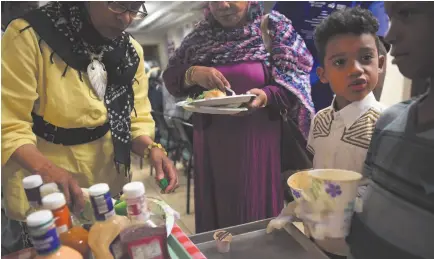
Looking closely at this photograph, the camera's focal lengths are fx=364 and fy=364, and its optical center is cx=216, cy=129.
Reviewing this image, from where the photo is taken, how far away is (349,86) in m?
0.98

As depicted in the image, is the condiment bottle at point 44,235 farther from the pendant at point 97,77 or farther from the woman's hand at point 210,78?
the woman's hand at point 210,78

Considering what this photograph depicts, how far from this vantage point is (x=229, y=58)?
1.42 metres

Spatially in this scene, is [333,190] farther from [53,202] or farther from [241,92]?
[241,92]

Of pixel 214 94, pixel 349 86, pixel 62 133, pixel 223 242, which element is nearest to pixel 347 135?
pixel 349 86

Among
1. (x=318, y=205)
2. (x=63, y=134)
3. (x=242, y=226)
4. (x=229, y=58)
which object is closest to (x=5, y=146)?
(x=63, y=134)

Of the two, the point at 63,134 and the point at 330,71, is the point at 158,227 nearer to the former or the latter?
the point at 63,134

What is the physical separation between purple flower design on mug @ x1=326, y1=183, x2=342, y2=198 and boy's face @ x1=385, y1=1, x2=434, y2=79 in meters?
0.22

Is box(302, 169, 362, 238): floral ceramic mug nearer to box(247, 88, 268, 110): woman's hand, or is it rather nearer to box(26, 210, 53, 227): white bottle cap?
box(26, 210, 53, 227): white bottle cap

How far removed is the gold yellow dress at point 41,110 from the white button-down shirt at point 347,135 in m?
0.59

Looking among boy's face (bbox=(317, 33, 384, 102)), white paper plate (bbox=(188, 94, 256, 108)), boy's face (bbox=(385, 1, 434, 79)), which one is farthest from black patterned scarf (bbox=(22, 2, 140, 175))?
boy's face (bbox=(385, 1, 434, 79))

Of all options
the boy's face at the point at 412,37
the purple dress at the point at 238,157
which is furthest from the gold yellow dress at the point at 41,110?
the boy's face at the point at 412,37

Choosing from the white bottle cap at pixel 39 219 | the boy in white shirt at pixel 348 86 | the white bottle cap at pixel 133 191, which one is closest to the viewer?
the white bottle cap at pixel 39 219

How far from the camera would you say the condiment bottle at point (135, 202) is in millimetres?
605

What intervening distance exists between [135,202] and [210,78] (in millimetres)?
833
